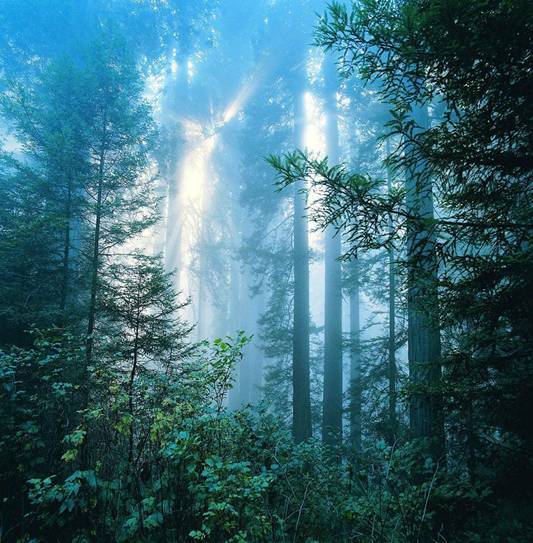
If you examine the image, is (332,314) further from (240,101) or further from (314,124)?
(240,101)

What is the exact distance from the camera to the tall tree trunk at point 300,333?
981 cm

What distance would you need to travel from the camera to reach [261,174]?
50.9ft

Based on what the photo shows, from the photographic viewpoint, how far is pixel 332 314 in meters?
11.7

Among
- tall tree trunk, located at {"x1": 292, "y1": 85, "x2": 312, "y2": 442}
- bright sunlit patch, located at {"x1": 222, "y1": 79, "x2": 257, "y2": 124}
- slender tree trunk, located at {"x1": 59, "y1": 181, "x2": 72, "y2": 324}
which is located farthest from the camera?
bright sunlit patch, located at {"x1": 222, "y1": 79, "x2": 257, "y2": 124}

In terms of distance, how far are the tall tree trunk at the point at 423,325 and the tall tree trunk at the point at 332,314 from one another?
4.31 meters

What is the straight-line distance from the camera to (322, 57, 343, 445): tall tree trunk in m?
10.5

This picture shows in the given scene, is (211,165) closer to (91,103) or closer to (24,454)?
(91,103)

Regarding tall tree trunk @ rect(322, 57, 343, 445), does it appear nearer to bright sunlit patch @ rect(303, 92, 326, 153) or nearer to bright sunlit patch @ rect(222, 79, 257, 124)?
bright sunlit patch @ rect(303, 92, 326, 153)

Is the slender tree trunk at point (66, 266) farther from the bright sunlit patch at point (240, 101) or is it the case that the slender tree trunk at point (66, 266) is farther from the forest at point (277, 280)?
the bright sunlit patch at point (240, 101)

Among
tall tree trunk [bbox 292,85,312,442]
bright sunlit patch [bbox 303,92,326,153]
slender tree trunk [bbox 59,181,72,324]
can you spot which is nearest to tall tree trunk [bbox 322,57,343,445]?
bright sunlit patch [bbox 303,92,326,153]

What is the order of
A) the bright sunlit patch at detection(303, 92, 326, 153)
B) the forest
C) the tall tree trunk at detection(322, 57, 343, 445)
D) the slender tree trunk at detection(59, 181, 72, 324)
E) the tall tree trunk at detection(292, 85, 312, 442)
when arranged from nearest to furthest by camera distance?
the forest, the slender tree trunk at detection(59, 181, 72, 324), the tall tree trunk at detection(292, 85, 312, 442), the tall tree trunk at detection(322, 57, 343, 445), the bright sunlit patch at detection(303, 92, 326, 153)

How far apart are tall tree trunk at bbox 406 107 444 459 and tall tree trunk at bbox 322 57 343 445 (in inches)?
170

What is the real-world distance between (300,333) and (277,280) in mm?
4474

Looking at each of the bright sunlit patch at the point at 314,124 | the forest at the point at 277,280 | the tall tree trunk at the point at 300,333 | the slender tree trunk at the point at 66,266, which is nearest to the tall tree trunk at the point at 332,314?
the forest at the point at 277,280
